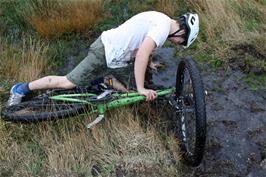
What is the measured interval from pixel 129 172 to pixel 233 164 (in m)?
0.90

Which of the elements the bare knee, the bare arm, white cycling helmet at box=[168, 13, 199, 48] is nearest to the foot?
the bare knee

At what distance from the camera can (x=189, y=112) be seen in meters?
4.31

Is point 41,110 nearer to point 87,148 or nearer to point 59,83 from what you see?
point 59,83

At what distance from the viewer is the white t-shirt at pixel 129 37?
14.6 feet

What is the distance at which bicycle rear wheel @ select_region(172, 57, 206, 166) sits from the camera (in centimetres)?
378

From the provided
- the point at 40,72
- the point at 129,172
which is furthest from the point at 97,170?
the point at 40,72

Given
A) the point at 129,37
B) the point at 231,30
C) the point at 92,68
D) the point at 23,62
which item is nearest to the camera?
the point at 129,37

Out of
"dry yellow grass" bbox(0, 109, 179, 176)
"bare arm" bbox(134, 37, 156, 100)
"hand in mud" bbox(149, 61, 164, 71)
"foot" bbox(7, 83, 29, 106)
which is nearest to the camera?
"dry yellow grass" bbox(0, 109, 179, 176)

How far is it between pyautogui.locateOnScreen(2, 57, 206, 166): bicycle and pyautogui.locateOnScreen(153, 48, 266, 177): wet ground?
0.80 ft

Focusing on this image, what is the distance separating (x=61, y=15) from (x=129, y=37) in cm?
223

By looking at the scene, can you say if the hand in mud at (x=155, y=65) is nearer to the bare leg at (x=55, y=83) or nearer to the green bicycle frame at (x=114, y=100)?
the green bicycle frame at (x=114, y=100)

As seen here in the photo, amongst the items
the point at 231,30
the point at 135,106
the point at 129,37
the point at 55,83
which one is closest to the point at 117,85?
the point at 135,106

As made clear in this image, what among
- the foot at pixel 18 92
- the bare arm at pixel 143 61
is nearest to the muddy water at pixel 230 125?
the bare arm at pixel 143 61

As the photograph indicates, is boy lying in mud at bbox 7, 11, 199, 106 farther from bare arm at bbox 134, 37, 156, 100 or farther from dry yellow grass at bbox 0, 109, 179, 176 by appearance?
dry yellow grass at bbox 0, 109, 179, 176
